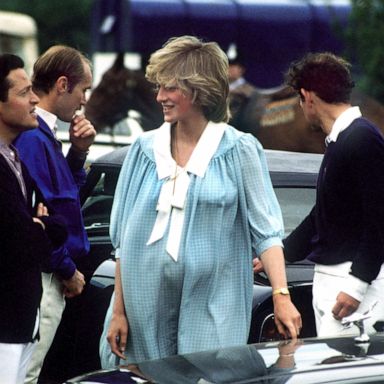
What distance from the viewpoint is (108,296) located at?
6488mm

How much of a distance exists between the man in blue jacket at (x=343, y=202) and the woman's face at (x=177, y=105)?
600 millimetres

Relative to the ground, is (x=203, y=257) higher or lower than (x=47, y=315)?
higher

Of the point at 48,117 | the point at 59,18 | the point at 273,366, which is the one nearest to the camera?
the point at 273,366

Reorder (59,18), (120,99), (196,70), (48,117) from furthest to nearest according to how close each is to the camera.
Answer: (59,18) < (120,99) < (48,117) < (196,70)

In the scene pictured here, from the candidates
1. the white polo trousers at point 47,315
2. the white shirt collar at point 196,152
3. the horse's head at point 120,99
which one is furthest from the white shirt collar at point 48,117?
the horse's head at point 120,99

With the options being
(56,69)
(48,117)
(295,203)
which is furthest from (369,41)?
(48,117)

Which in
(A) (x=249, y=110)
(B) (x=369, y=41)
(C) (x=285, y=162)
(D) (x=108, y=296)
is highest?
(C) (x=285, y=162)

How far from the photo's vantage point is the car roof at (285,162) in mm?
6797

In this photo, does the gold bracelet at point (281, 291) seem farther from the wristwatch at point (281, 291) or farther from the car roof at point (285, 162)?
the car roof at point (285, 162)

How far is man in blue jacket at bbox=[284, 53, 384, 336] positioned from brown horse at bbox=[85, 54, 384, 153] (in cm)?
633

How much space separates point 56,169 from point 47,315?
588 millimetres

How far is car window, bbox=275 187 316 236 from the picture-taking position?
6.69 m

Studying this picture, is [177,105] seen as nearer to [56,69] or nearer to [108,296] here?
Answer: [56,69]

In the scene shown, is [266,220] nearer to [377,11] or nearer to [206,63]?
[206,63]
